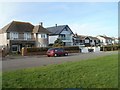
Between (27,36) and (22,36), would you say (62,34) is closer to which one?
(27,36)

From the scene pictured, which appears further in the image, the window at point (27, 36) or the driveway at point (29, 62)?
the window at point (27, 36)

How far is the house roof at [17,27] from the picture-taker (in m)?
59.8

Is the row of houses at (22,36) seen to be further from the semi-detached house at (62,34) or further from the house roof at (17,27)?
the semi-detached house at (62,34)

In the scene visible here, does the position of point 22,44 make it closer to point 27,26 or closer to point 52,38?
point 27,26

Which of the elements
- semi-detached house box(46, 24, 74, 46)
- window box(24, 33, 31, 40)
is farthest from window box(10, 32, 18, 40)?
semi-detached house box(46, 24, 74, 46)

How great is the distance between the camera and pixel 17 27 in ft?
202

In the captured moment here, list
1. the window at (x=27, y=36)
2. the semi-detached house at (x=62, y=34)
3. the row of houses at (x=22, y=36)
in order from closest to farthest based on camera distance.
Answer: the row of houses at (x=22, y=36)
the window at (x=27, y=36)
the semi-detached house at (x=62, y=34)

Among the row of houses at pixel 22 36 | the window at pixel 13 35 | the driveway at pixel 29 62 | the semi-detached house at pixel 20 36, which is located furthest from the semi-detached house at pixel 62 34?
the driveway at pixel 29 62

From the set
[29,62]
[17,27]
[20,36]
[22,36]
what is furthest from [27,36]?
[29,62]

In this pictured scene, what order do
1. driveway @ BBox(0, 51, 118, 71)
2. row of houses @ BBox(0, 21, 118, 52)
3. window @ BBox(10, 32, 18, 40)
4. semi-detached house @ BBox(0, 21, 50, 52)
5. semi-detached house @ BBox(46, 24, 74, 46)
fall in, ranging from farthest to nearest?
1. semi-detached house @ BBox(46, 24, 74, 46)
2. window @ BBox(10, 32, 18, 40)
3. row of houses @ BBox(0, 21, 118, 52)
4. semi-detached house @ BBox(0, 21, 50, 52)
5. driveway @ BBox(0, 51, 118, 71)

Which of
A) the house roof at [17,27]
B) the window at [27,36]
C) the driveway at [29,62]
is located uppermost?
the house roof at [17,27]

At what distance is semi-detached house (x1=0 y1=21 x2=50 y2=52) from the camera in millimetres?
58375

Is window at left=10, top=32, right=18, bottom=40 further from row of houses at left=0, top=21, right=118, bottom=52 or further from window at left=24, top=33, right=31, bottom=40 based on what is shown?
window at left=24, top=33, right=31, bottom=40

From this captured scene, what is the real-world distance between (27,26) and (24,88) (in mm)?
57237
